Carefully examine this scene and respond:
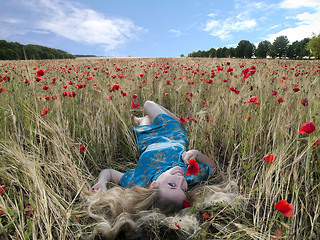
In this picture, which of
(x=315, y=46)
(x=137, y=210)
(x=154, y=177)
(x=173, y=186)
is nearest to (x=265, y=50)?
(x=315, y=46)

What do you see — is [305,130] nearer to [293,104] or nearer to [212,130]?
[212,130]

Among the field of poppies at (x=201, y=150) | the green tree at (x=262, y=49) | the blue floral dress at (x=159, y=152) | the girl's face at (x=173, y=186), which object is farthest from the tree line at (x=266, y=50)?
the girl's face at (x=173, y=186)

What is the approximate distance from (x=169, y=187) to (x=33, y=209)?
0.92 metres

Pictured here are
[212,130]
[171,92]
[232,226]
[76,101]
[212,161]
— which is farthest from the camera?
[171,92]

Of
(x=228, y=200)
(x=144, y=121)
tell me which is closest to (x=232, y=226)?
(x=228, y=200)

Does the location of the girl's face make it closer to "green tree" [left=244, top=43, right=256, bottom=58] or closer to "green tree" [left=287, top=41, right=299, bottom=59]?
"green tree" [left=244, top=43, right=256, bottom=58]

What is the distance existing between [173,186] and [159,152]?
654 mm

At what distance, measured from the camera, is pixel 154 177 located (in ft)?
6.76

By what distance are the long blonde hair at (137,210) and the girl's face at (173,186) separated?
48 millimetres

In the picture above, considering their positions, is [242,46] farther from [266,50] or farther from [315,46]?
[315,46]

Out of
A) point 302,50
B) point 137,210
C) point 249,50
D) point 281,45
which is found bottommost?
point 137,210

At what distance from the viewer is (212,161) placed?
6.86 ft

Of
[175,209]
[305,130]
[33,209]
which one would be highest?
[305,130]

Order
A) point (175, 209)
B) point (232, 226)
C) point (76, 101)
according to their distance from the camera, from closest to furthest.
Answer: point (232, 226), point (175, 209), point (76, 101)
